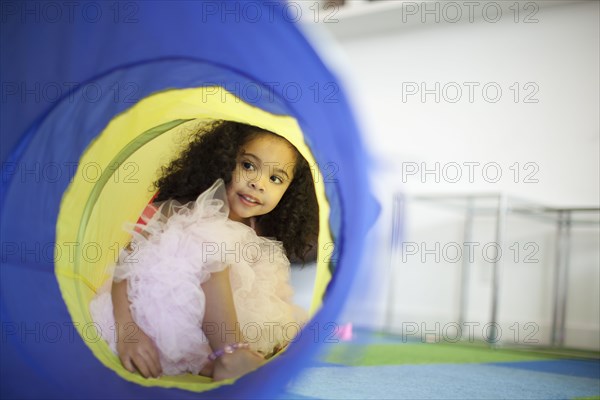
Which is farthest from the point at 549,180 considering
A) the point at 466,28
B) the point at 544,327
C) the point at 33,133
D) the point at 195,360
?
the point at 33,133

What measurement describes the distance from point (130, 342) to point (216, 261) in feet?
0.84

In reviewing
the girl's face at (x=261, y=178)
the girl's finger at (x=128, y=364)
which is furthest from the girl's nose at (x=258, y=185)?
the girl's finger at (x=128, y=364)

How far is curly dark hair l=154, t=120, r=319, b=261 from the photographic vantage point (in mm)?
1659

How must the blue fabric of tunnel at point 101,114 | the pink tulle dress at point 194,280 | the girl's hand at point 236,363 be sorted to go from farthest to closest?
the pink tulle dress at point 194,280 → the girl's hand at point 236,363 → the blue fabric of tunnel at point 101,114

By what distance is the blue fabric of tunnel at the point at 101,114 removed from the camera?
3.34 ft

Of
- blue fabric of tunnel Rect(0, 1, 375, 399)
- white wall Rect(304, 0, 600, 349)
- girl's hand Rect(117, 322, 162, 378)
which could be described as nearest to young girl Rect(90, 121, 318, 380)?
girl's hand Rect(117, 322, 162, 378)

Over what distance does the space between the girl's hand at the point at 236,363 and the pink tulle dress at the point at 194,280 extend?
0.07m

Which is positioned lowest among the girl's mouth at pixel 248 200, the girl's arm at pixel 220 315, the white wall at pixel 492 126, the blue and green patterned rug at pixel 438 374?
the blue and green patterned rug at pixel 438 374

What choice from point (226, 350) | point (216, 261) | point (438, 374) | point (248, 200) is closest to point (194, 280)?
point (216, 261)

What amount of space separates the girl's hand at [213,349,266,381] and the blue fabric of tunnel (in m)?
0.10

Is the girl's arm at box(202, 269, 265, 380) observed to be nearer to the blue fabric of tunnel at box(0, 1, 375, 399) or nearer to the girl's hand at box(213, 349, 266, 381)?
the girl's hand at box(213, 349, 266, 381)

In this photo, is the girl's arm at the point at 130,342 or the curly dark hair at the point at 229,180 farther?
the curly dark hair at the point at 229,180

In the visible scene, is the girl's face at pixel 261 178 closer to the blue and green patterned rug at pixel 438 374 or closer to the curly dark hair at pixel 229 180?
the curly dark hair at pixel 229 180

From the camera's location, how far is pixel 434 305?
3.52 meters
